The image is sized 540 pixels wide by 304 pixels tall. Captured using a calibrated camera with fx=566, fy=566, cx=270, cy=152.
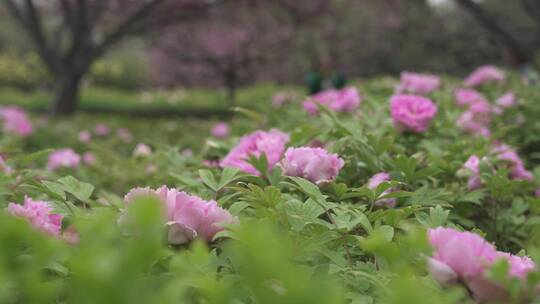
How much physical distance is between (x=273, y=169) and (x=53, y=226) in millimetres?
467

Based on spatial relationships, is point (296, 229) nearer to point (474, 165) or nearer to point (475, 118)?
point (474, 165)

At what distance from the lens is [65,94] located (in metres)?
→ 8.18

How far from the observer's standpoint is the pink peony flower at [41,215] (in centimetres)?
99

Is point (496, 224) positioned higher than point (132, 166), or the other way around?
point (496, 224)

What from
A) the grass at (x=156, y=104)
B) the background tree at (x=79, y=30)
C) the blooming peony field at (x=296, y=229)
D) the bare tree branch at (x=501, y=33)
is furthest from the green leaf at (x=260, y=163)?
the grass at (x=156, y=104)

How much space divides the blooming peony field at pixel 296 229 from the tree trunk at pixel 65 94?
644 centimetres

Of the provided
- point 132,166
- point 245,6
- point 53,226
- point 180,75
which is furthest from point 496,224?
point 180,75

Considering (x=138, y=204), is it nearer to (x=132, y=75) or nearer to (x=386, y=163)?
(x=386, y=163)

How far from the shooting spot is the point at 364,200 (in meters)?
1.29

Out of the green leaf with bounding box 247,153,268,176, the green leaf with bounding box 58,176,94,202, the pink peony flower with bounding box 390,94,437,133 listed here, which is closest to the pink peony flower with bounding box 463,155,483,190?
the pink peony flower with bounding box 390,94,437,133

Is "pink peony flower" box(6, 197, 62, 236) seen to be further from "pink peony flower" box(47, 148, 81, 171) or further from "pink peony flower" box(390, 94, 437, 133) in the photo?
"pink peony flower" box(47, 148, 81, 171)

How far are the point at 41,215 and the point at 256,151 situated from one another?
0.52m

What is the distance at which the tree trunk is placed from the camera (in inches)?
316

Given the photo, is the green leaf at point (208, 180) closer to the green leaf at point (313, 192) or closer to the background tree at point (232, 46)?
the green leaf at point (313, 192)
